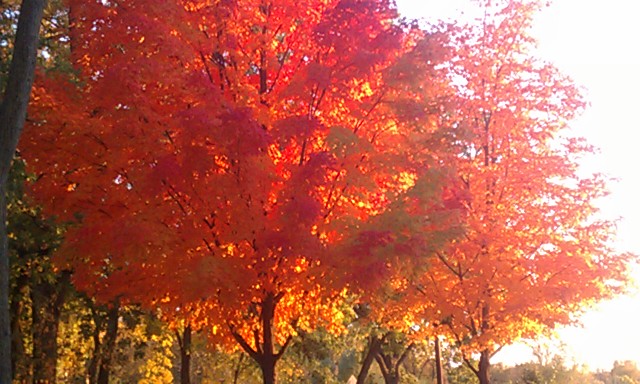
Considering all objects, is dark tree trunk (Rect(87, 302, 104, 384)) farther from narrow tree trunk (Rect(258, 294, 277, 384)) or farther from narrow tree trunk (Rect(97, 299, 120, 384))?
narrow tree trunk (Rect(258, 294, 277, 384))

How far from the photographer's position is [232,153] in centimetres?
1145

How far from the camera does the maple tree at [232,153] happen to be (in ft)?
37.2

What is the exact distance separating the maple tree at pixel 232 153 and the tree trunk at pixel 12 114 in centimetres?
162

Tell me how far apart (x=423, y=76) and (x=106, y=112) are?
6.17 meters

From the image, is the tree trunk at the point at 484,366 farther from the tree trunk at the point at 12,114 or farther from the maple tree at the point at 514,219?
the tree trunk at the point at 12,114

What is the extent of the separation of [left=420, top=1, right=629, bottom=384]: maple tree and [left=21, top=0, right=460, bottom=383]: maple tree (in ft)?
7.48

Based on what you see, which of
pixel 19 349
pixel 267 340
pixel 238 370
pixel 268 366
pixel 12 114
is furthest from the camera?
pixel 238 370

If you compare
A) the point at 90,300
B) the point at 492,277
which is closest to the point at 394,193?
the point at 492,277

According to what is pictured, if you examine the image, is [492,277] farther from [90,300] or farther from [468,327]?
[90,300]

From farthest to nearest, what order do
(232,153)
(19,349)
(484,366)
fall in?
(19,349) < (484,366) < (232,153)

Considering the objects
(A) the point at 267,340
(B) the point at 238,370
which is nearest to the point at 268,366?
(A) the point at 267,340

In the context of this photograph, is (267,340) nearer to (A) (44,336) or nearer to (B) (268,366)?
(B) (268,366)

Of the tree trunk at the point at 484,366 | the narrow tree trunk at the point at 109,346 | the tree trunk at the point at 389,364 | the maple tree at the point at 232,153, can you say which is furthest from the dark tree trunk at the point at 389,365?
the maple tree at the point at 232,153

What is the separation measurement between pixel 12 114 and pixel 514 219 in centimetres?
1071
